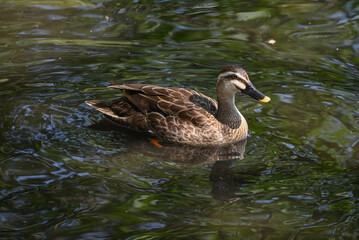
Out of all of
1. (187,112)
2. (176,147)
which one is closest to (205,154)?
(176,147)

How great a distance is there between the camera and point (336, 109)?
9164 millimetres

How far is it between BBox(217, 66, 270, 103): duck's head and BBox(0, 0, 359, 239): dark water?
1.80 feet

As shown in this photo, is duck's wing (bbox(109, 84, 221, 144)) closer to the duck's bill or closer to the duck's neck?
the duck's neck

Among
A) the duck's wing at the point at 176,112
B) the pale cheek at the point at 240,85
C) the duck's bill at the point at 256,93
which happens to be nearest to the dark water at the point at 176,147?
the duck's wing at the point at 176,112

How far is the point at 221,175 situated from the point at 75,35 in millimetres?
5600

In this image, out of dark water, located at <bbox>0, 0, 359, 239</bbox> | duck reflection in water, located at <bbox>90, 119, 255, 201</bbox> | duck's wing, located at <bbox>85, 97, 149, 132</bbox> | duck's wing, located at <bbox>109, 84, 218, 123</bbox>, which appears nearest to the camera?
dark water, located at <bbox>0, 0, 359, 239</bbox>

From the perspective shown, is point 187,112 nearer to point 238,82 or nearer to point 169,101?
point 169,101

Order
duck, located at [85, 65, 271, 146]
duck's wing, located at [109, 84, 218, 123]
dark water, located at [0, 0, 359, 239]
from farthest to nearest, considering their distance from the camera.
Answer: duck's wing, located at [109, 84, 218, 123], duck, located at [85, 65, 271, 146], dark water, located at [0, 0, 359, 239]

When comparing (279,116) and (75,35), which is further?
(75,35)

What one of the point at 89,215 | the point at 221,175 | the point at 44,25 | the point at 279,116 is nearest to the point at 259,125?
the point at 279,116

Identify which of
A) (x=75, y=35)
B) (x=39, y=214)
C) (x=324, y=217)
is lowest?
(x=324, y=217)

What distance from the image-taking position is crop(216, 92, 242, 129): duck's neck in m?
8.62

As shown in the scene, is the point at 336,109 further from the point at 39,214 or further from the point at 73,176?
the point at 39,214

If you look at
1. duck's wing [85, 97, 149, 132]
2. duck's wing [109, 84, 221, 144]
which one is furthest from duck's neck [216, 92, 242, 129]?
duck's wing [85, 97, 149, 132]
